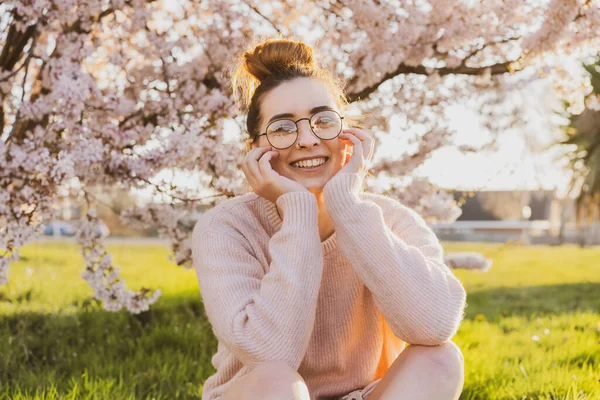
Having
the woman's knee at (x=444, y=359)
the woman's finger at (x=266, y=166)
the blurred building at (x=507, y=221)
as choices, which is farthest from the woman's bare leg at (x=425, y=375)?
the blurred building at (x=507, y=221)

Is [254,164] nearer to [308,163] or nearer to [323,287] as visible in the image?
[308,163]

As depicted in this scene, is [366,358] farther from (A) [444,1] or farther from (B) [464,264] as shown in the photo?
(B) [464,264]

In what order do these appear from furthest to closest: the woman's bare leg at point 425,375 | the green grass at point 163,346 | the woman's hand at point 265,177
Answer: the green grass at point 163,346 < the woman's hand at point 265,177 < the woman's bare leg at point 425,375

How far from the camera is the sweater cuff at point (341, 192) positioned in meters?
2.11

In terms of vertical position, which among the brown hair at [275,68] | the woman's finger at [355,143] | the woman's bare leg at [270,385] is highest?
the brown hair at [275,68]

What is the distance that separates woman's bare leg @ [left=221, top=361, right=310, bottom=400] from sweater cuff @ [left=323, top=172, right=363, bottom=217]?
0.56 m

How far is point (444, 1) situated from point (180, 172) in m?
1.96

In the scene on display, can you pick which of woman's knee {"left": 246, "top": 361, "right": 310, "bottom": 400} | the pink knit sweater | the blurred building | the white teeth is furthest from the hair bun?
the blurred building

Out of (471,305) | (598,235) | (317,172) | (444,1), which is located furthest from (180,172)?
(598,235)

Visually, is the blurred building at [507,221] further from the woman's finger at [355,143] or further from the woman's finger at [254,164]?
the woman's finger at [254,164]

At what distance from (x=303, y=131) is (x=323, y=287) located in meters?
0.58

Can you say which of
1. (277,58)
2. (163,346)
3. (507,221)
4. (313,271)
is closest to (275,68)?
(277,58)

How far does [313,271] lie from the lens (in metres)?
2.01

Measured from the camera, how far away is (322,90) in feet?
7.71
